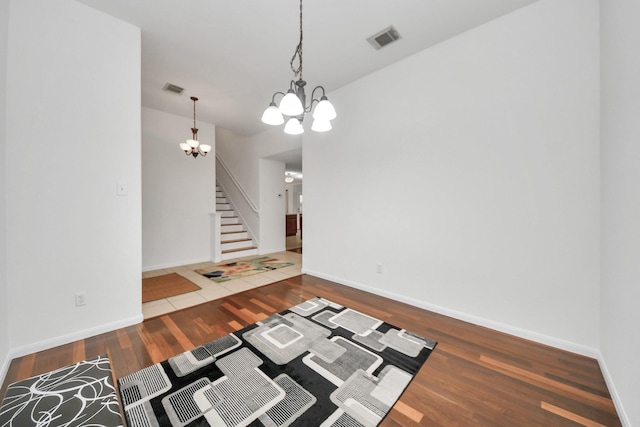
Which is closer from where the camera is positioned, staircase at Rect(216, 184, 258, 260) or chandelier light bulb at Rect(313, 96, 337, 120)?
chandelier light bulb at Rect(313, 96, 337, 120)

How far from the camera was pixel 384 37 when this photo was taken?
2.54m

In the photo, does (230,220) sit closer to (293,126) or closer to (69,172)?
(69,172)

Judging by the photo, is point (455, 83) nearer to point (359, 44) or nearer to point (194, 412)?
point (359, 44)

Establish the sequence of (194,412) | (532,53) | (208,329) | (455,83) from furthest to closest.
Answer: (455,83), (208,329), (532,53), (194,412)

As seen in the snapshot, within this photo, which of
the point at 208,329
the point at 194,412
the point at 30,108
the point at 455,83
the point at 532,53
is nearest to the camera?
the point at 194,412

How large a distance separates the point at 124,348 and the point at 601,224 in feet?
12.9

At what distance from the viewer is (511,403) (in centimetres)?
145

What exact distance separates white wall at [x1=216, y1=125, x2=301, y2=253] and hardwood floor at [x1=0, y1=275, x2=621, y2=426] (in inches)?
127

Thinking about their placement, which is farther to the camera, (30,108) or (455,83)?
(455,83)

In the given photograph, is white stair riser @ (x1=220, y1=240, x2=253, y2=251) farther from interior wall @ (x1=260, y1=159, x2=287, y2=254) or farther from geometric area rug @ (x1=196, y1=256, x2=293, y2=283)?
geometric area rug @ (x1=196, y1=256, x2=293, y2=283)

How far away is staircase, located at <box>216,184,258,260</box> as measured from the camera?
5.50 m

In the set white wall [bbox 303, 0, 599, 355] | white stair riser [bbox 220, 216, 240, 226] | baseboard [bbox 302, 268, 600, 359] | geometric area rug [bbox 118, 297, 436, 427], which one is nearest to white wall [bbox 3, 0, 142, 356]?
geometric area rug [bbox 118, 297, 436, 427]

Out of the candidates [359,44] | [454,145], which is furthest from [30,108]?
[454,145]

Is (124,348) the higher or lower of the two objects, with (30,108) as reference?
lower
